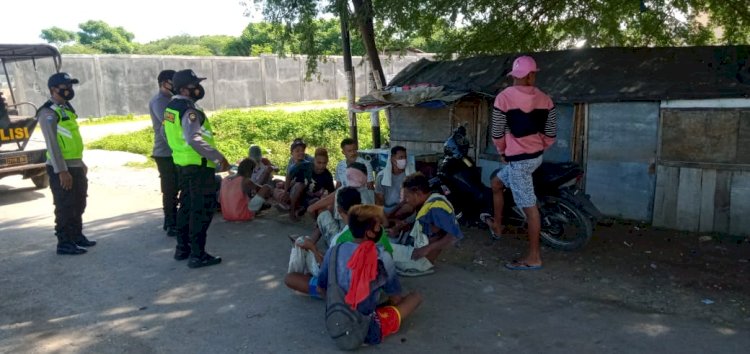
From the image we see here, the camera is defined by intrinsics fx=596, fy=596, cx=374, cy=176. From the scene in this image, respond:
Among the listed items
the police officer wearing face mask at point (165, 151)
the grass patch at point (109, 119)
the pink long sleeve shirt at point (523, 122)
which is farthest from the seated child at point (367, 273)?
Answer: the grass patch at point (109, 119)

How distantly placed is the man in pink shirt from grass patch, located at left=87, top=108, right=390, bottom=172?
24.1ft

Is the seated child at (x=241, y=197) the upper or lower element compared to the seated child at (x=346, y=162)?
lower

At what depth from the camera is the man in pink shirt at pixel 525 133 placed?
17.5 ft

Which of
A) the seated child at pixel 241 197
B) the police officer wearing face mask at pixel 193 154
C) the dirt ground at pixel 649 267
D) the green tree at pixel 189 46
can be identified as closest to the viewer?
the dirt ground at pixel 649 267

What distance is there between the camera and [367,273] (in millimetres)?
3762

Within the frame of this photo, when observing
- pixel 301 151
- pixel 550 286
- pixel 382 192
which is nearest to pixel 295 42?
pixel 301 151

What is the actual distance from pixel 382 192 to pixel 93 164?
868 cm

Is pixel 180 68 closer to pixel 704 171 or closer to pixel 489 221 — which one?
pixel 489 221

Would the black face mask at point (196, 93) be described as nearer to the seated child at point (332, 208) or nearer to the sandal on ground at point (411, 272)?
the seated child at point (332, 208)

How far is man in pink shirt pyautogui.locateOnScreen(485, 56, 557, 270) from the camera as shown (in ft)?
17.5

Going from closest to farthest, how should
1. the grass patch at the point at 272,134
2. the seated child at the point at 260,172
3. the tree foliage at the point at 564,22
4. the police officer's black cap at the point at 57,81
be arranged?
the police officer's black cap at the point at 57,81 → the seated child at the point at 260,172 → the tree foliage at the point at 564,22 → the grass patch at the point at 272,134

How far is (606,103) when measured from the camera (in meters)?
6.89

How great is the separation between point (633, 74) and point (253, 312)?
16.6 ft

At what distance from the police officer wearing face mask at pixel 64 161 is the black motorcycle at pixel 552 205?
408 centimetres
